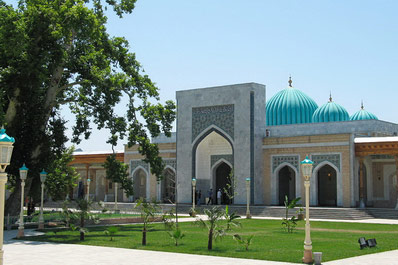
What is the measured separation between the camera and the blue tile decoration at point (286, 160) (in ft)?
89.4

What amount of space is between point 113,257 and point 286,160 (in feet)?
59.0

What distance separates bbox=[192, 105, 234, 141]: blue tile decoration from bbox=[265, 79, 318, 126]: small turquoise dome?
5464 mm

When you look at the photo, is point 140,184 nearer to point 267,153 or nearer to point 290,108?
point 267,153

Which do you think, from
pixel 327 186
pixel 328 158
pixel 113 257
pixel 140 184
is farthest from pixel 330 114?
pixel 113 257

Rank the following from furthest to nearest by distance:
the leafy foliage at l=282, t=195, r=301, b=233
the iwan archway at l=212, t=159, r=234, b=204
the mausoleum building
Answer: the iwan archway at l=212, t=159, r=234, b=204
the mausoleum building
the leafy foliage at l=282, t=195, r=301, b=233

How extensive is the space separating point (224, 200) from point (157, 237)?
15602 millimetres

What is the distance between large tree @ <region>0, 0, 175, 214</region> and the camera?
16.9 metres

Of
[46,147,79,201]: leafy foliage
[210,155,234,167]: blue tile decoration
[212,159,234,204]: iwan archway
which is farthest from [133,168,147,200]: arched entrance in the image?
[46,147,79,201]: leafy foliage

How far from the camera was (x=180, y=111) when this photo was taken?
100 feet

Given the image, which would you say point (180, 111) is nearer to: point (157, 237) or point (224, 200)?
point (224, 200)

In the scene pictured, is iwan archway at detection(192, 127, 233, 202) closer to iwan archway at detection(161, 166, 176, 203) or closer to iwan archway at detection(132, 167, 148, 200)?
iwan archway at detection(161, 166, 176, 203)

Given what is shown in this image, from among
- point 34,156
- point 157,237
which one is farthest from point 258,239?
point 34,156

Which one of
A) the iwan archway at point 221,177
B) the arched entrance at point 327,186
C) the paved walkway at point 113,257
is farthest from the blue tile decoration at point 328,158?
the paved walkway at point 113,257

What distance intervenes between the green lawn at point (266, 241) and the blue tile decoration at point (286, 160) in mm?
8604
